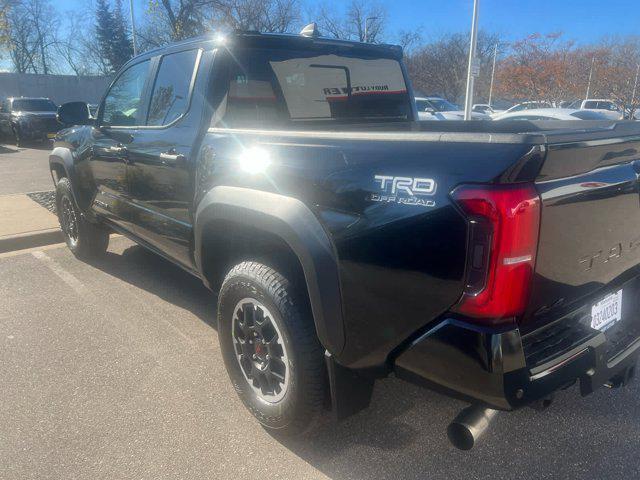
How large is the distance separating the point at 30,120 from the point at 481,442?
1825cm

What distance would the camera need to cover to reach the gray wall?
121 feet

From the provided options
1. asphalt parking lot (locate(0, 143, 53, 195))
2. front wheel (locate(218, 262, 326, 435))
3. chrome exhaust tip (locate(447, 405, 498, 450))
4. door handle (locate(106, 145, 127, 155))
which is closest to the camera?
chrome exhaust tip (locate(447, 405, 498, 450))

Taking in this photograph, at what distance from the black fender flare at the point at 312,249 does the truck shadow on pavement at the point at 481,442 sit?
2.16 ft

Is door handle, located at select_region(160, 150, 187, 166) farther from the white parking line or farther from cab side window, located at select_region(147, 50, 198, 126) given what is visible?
the white parking line

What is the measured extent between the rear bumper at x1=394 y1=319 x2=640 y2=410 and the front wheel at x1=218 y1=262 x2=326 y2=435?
50 centimetres

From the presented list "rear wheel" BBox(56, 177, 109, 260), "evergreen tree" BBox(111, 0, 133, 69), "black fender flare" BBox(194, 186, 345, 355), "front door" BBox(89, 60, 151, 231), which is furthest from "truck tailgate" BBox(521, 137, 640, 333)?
"evergreen tree" BBox(111, 0, 133, 69)

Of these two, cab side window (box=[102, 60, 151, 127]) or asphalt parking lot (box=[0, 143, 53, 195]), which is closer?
cab side window (box=[102, 60, 151, 127])

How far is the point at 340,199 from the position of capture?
1.86 meters

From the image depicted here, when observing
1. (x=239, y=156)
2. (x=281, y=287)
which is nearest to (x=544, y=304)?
(x=281, y=287)

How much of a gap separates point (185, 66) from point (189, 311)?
1859mm

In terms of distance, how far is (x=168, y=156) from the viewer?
2949 mm

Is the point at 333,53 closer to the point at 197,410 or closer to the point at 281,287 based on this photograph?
the point at 281,287

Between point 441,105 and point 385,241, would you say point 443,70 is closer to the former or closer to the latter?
point 441,105

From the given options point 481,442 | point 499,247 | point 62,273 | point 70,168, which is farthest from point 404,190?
point 62,273
